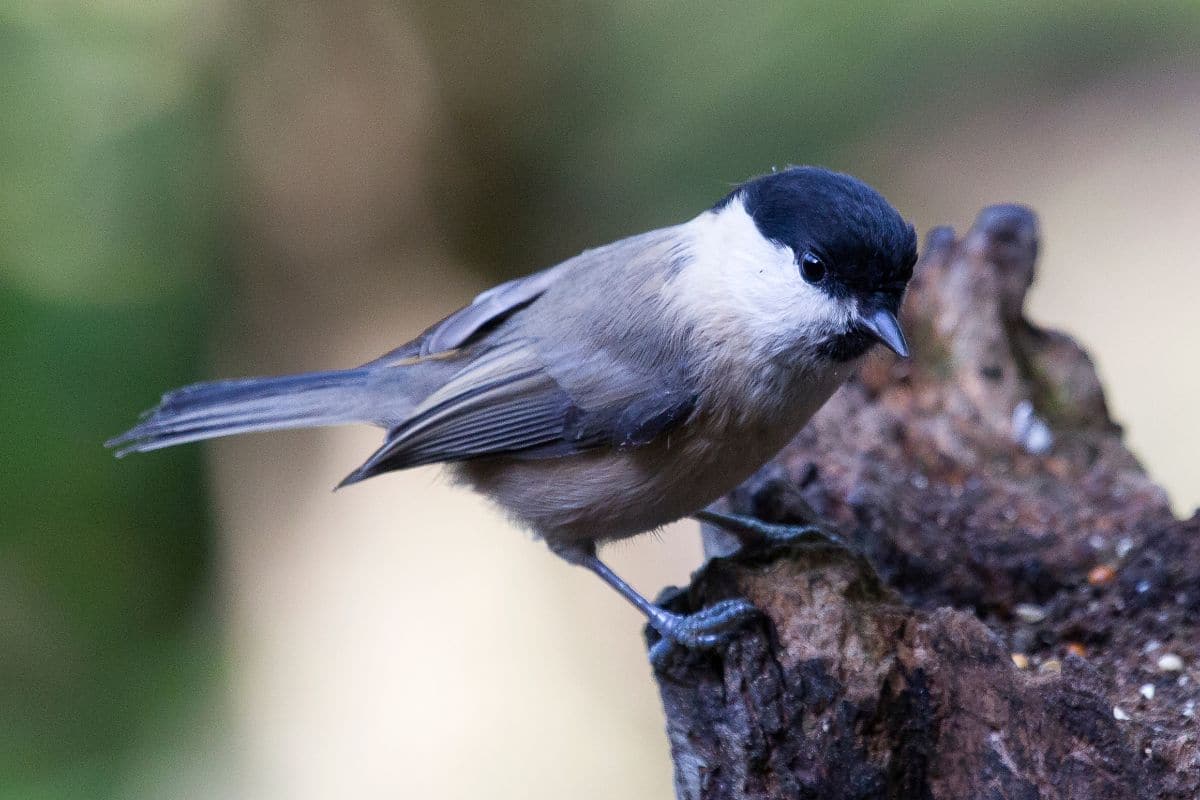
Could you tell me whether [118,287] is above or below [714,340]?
above

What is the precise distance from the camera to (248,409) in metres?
2.34

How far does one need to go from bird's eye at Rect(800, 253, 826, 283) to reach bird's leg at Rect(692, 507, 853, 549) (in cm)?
51

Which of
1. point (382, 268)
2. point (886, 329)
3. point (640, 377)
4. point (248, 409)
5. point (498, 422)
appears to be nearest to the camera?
point (886, 329)

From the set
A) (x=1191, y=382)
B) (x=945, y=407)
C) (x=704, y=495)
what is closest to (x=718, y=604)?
(x=704, y=495)

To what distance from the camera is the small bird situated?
1820 mm

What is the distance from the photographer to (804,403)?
1.94 metres

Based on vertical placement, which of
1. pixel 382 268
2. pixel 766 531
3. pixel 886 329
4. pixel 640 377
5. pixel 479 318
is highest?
pixel 382 268

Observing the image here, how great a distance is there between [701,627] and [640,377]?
496mm

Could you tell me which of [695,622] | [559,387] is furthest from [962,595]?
[559,387]

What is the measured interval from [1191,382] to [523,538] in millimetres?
2993

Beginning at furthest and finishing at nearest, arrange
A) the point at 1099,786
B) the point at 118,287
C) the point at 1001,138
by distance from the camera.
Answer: the point at 1001,138
the point at 118,287
the point at 1099,786

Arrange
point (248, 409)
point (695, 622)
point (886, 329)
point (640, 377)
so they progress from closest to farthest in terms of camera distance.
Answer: point (886, 329) → point (695, 622) → point (640, 377) → point (248, 409)

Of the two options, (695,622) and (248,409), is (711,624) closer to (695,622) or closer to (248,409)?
(695,622)

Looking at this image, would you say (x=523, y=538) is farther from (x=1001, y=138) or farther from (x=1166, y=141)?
(x=1166, y=141)
